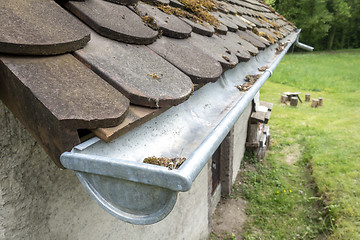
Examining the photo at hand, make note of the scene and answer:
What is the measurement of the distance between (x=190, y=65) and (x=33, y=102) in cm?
70

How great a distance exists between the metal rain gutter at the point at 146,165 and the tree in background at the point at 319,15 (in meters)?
27.3

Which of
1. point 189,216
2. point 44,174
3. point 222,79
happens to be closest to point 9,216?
point 44,174

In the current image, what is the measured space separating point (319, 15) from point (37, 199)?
3093 centimetres

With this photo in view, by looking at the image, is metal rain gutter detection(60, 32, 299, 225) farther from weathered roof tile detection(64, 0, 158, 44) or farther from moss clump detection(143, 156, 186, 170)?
weathered roof tile detection(64, 0, 158, 44)

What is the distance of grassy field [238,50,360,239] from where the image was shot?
440 cm

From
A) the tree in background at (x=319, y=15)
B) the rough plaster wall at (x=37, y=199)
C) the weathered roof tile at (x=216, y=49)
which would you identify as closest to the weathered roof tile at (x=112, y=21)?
the weathered roof tile at (x=216, y=49)

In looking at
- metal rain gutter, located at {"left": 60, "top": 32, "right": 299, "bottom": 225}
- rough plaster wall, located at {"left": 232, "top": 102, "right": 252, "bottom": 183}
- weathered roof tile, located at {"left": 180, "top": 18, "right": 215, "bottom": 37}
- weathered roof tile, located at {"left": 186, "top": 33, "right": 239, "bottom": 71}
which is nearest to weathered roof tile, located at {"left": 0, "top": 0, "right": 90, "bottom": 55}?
metal rain gutter, located at {"left": 60, "top": 32, "right": 299, "bottom": 225}

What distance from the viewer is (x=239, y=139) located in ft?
19.6

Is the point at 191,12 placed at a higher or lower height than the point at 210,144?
higher

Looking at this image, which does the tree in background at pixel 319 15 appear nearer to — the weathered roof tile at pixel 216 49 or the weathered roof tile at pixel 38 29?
the weathered roof tile at pixel 216 49

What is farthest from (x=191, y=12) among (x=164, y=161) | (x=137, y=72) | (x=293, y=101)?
(x=293, y=101)

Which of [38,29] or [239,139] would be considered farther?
[239,139]

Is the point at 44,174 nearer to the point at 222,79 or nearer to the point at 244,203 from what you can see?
the point at 222,79

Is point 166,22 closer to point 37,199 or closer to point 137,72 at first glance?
point 137,72
